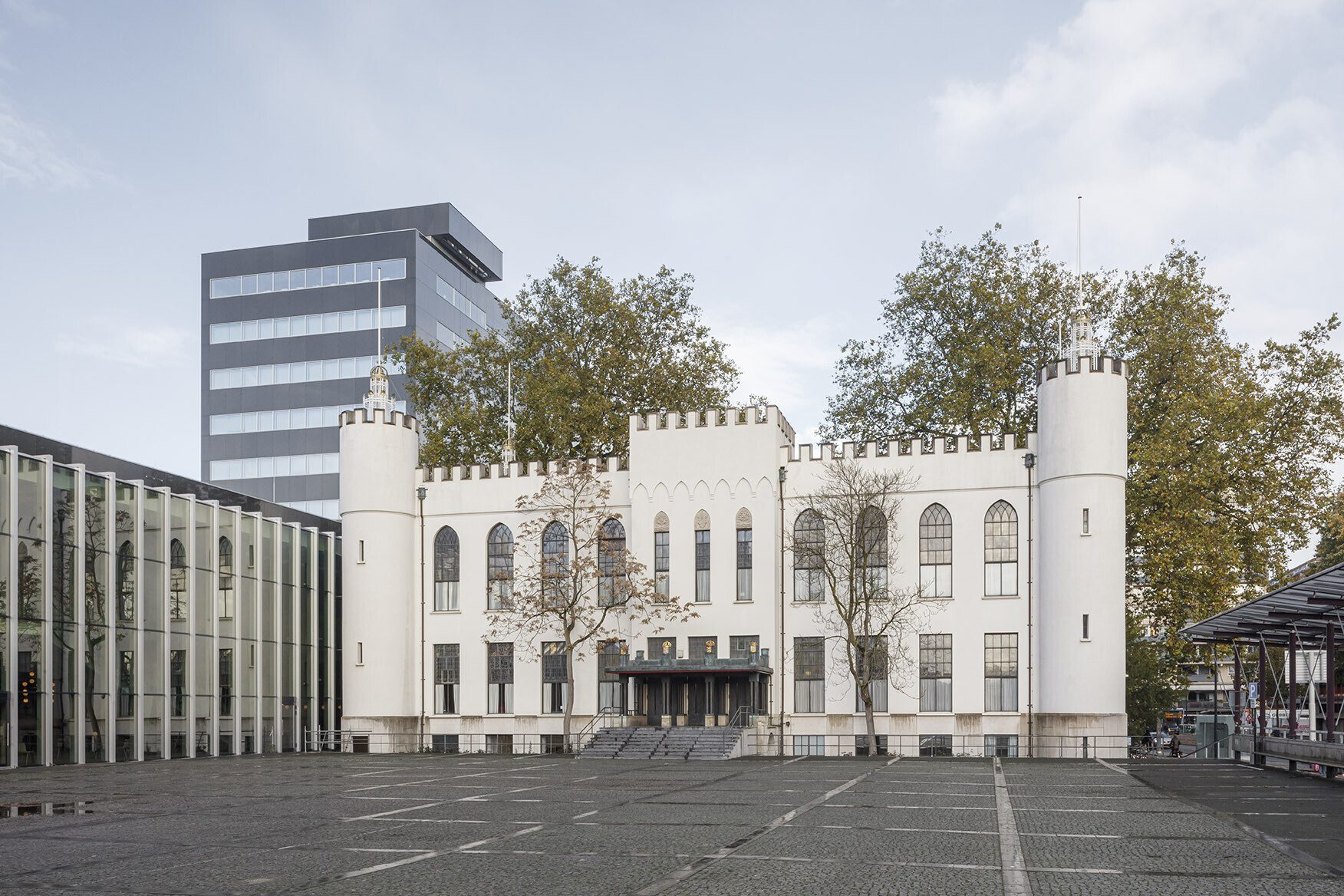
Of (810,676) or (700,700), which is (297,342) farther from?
(810,676)

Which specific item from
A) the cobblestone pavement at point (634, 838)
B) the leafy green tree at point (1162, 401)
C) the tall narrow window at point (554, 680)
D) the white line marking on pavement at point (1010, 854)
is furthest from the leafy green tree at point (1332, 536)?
the tall narrow window at point (554, 680)

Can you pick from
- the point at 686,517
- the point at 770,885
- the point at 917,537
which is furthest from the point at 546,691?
the point at 770,885

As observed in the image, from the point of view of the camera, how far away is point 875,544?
40781 mm

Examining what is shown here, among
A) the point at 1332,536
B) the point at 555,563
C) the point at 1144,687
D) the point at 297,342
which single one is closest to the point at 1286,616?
the point at 555,563

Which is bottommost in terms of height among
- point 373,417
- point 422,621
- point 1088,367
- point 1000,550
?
point 422,621

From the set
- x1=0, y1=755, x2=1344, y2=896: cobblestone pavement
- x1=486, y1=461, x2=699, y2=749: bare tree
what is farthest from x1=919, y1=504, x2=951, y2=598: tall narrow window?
x1=0, y1=755, x2=1344, y2=896: cobblestone pavement

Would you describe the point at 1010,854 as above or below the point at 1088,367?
below

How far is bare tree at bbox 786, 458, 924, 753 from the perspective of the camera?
132 ft

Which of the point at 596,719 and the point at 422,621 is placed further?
the point at 422,621

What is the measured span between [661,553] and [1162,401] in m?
18.7

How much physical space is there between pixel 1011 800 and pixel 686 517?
23.1 meters

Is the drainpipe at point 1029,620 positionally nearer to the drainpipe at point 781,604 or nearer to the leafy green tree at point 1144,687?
the drainpipe at point 781,604

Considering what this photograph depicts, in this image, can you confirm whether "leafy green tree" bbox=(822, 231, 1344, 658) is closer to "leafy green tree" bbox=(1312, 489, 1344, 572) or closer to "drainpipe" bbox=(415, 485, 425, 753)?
"leafy green tree" bbox=(1312, 489, 1344, 572)

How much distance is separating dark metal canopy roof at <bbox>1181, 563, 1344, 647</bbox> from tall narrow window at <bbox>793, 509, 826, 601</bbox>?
11.7 metres
